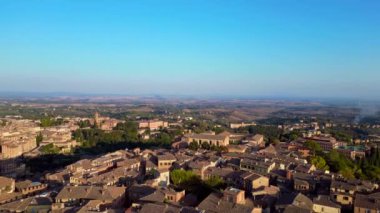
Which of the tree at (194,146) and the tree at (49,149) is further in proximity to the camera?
the tree at (49,149)

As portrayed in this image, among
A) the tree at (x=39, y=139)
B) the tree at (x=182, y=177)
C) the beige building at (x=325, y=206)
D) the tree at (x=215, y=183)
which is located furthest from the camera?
the tree at (x=39, y=139)

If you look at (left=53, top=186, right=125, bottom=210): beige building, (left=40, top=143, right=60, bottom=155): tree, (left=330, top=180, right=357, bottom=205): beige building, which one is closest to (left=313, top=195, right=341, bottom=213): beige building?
(left=330, top=180, right=357, bottom=205): beige building

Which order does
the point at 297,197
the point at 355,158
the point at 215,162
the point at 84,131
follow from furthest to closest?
the point at 84,131 → the point at 355,158 → the point at 215,162 → the point at 297,197

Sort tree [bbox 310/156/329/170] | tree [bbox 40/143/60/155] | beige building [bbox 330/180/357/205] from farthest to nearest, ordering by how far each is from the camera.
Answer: tree [bbox 40/143/60/155]
tree [bbox 310/156/329/170]
beige building [bbox 330/180/357/205]

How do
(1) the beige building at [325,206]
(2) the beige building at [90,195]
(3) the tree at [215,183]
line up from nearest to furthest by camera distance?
(1) the beige building at [325,206], (2) the beige building at [90,195], (3) the tree at [215,183]

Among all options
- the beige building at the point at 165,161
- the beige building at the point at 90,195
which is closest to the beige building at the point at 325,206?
the beige building at the point at 90,195

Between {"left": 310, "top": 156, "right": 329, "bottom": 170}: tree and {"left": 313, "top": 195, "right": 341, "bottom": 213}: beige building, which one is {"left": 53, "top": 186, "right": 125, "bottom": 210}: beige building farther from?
{"left": 310, "top": 156, "right": 329, "bottom": 170}: tree

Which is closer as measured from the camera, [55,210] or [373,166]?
[55,210]

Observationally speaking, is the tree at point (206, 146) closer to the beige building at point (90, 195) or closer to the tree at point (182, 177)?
the tree at point (182, 177)

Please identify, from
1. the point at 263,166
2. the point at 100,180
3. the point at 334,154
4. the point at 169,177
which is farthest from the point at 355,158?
the point at 100,180

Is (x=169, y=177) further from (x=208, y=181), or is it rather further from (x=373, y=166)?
(x=373, y=166)

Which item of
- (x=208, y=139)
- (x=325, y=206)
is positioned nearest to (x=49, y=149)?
(x=208, y=139)
